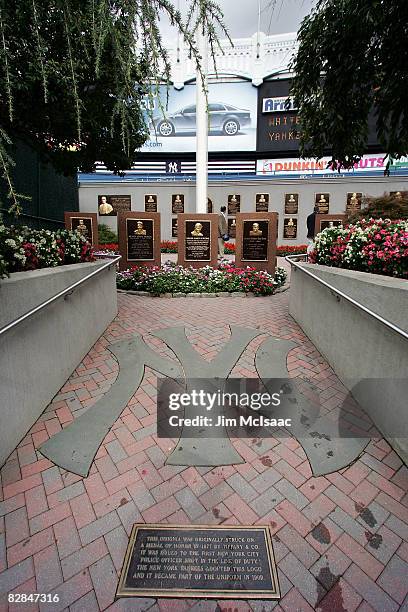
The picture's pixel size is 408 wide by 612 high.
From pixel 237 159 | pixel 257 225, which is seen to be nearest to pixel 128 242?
pixel 257 225

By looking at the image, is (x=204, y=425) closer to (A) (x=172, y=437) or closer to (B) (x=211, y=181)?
(A) (x=172, y=437)

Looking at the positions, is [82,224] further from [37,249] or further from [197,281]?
[37,249]

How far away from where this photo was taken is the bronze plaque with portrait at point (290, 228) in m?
20.3

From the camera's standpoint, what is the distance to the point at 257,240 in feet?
33.2

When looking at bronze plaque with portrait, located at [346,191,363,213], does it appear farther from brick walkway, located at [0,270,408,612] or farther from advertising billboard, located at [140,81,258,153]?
brick walkway, located at [0,270,408,612]

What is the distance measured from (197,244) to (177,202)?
1180 centimetres

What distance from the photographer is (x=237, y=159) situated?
22188 millimetres

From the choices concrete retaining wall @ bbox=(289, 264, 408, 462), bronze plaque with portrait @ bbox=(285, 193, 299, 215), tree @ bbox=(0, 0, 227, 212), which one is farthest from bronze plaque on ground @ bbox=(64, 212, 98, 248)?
bronze plaque with portrait @ bbox=(285, 193, 299, 215)

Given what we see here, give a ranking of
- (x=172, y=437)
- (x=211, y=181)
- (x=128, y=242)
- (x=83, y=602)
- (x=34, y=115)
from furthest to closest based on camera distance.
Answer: (x=211, y=181)
(x=128, y=242)
(x=34, y=115)
(x=172, y=437)
(x=83, y=602)

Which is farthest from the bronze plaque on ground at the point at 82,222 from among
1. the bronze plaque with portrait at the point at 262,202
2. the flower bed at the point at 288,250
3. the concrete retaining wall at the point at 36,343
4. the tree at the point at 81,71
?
the bronze plaque with portrait at the point at 262,202

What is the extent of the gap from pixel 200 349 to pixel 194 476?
90.2 inches

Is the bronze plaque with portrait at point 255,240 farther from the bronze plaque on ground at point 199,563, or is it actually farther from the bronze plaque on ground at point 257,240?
the bronze plaque on ground at point 199,563

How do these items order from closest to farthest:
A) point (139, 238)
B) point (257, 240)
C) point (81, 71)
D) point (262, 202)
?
point (81, 71) < point (139, 238) < point (257, 240) < point (262, 202)

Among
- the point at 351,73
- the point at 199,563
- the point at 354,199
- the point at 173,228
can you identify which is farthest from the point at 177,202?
the point at 199,563
